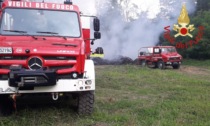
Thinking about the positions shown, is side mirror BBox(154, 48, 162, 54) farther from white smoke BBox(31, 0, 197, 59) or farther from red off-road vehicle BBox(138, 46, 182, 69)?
white smoke BBox(31, 0, 197, 59)

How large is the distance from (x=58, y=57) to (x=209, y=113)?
3.52 meters

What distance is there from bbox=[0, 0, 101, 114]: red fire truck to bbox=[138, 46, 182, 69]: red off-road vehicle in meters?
18.1

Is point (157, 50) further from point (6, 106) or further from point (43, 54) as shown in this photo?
point (43, 54)

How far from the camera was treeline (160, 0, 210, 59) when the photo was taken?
32125 mm

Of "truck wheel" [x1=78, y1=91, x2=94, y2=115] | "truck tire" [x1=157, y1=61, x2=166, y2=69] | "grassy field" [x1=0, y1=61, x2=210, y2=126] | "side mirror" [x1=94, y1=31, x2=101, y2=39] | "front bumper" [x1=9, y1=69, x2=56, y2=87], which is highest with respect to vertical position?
"side mirror" [x1=94, y1=31, x2=101, y2=39]

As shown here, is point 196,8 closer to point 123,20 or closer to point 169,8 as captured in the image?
point 169,8

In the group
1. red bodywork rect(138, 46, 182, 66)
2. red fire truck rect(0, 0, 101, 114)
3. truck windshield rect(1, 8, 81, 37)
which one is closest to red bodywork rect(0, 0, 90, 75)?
red fire truck rect(0, 0, 101, 114)

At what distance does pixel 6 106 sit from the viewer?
7590 millimetres

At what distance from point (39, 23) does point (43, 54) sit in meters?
1.21

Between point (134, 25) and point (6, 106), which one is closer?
point (6, 106)

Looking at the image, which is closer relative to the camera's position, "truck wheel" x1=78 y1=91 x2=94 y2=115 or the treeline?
"truck wheel" x1=78 y1=91 x2=94 y2=115

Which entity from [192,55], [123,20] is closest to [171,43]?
[192,55]

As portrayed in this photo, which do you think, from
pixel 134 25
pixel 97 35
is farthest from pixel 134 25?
pixel 97 35

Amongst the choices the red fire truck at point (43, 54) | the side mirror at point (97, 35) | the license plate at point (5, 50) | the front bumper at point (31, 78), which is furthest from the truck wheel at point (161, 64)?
the license plate at point (5, 50)
